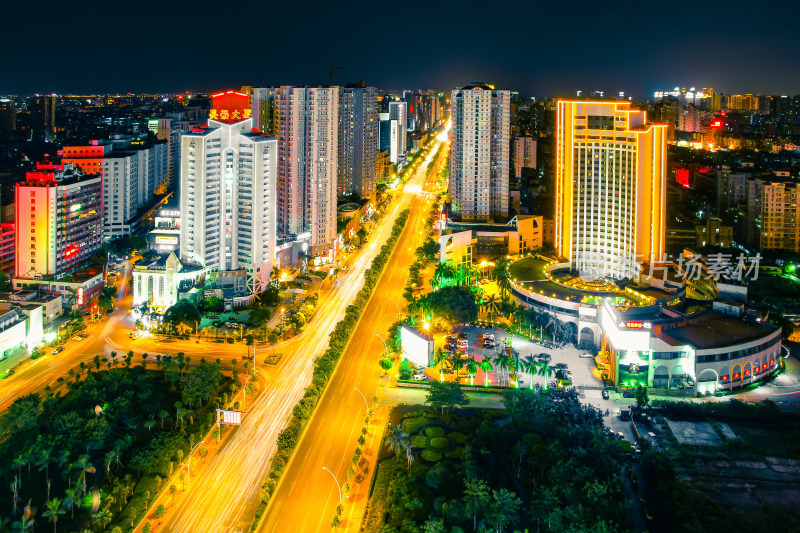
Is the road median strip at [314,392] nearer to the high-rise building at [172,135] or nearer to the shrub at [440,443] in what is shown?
the shrub at [440,443]

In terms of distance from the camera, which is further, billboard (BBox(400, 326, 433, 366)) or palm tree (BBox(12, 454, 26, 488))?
billboard (BBox(400, 326, 433, 366))

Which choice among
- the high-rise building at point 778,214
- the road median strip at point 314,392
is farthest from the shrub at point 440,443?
the high-rise building at point 778,214

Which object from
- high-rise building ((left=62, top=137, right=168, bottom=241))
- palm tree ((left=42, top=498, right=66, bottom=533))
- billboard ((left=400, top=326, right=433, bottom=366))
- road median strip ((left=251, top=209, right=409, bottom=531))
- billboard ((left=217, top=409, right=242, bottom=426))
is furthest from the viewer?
high-rise building ((left=62, top=137, right=168, bottom=241))

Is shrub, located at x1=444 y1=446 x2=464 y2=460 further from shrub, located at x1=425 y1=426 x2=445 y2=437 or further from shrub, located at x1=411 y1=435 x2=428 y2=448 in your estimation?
shrub, located at x1=425 y1=426 x2=445 y2=437

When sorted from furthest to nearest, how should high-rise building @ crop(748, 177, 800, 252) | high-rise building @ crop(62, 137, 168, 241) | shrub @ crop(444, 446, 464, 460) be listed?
high-rise building @ crop(62, 137, 168, 241), high-rise building @ crop(748, 177, 800, 252), shrub @ crop(444, 446, 464, 460)

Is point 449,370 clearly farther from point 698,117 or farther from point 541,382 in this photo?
point 698,117

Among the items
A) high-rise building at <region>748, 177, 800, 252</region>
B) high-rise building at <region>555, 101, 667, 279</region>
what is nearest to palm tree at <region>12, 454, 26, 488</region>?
high-rise building at <region>555, 101, 667, 279</region>

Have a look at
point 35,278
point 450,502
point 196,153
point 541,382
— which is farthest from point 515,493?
point 35,278
